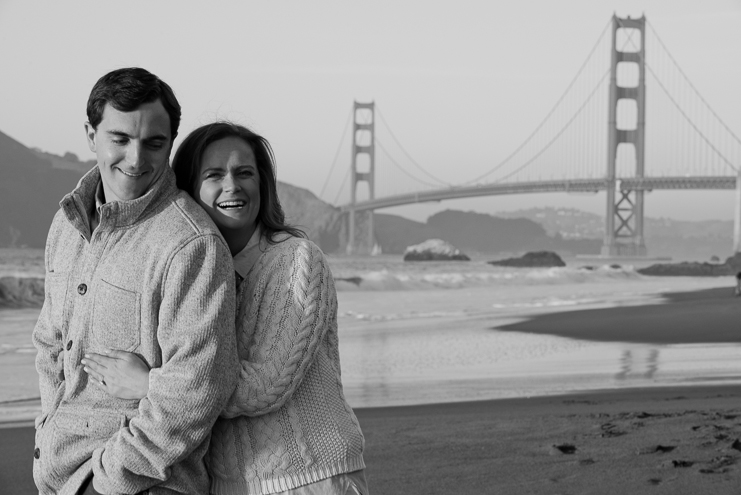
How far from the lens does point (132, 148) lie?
955mm

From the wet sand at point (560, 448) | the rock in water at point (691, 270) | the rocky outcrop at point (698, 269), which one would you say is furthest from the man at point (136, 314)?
the rock in water at point (691, 270)

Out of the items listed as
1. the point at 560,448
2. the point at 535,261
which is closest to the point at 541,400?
the point at 560,448

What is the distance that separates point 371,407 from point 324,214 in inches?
976

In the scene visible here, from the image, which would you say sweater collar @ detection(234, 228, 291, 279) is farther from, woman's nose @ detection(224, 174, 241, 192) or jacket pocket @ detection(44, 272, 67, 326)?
jacket pocket @ detection(44, 272, 67, 326)

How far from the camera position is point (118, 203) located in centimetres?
96

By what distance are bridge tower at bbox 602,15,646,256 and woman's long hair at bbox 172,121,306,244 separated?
23.2 metres

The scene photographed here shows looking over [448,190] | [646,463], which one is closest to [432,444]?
[646,463]

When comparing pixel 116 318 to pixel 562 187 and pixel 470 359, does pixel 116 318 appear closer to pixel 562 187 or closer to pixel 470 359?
pixel 470 359

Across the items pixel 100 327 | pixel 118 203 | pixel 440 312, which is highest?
pixel 118 203

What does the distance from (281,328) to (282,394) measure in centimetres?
7

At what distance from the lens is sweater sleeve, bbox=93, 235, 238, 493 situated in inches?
35.4

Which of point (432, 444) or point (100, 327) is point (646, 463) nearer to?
point (432, 444)

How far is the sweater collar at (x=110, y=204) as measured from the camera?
96 cm

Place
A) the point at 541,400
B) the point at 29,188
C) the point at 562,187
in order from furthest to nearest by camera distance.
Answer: the point at 562,187 → the point at 29,188 → the point at 541,400
